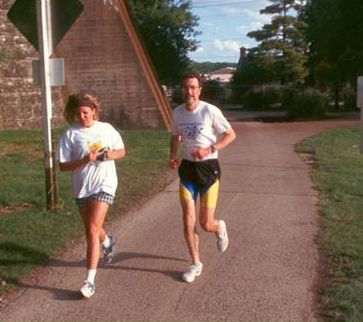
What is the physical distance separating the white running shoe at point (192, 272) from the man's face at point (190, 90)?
1.41 metres

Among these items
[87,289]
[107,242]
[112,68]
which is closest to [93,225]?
[87,289]

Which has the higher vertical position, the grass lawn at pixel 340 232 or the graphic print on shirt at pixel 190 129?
the graphic print on shirt at pixel 190 129

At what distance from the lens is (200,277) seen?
591cm

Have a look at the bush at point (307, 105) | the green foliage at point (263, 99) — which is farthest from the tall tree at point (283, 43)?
the bush at point (307, 105)

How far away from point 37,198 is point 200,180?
13.2 feet

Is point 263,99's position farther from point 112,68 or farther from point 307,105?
point 112,68

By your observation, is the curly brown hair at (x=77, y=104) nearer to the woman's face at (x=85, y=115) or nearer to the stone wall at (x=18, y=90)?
the woman's face at (x=85, y=115)

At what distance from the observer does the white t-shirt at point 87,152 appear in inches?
219

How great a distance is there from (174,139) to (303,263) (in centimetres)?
168

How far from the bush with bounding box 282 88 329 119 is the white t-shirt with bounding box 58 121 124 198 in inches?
979

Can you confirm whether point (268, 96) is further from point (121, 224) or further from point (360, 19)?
point (121, 224)

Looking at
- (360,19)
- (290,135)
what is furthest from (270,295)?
(360,19)

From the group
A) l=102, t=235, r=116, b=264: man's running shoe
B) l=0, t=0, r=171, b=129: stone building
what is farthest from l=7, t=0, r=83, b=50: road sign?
l=0, t=0, r=171, b=129: stone building

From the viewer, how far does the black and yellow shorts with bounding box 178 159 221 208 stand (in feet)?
19.4
